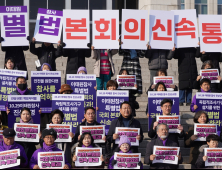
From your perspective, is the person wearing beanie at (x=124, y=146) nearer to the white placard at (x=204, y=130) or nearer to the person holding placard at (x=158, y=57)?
the white placard at (x=204, y=130)

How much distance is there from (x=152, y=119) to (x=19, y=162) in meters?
3.06

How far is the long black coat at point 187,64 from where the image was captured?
37.5 feet

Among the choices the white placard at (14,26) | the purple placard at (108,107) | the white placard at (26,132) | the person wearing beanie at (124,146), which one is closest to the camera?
the person wearing beanie at (124,146)

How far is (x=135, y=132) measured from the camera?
810 centimetres

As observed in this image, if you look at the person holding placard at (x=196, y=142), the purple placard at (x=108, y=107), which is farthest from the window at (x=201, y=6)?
the person holding placard at (x=196, y=142)

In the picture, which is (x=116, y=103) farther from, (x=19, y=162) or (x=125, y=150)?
(x=19, y=162)

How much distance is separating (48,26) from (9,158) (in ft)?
15.9

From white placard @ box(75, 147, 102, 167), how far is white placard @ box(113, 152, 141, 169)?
32 cm

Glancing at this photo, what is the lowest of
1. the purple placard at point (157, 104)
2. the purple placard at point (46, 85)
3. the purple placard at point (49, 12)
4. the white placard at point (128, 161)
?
the white placard at point (128, 161)

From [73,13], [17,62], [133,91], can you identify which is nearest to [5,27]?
[17,62]

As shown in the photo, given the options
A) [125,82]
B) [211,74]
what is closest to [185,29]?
[211,74]

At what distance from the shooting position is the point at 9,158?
285 inches

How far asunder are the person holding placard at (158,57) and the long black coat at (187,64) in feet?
1.12

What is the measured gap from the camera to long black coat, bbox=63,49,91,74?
36.9ft
